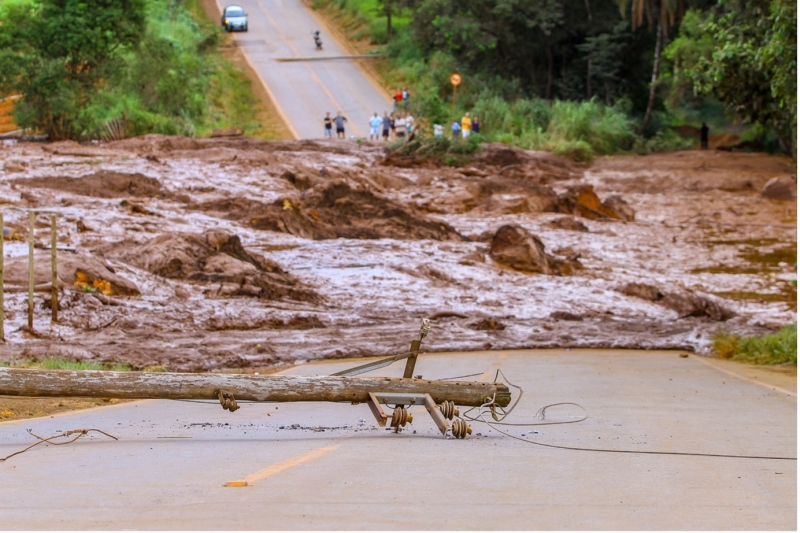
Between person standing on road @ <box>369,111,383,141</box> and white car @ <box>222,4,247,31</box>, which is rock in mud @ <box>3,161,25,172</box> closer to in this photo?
person standing on road @ <box>369,111,383,141</box>

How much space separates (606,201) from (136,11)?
24770mm

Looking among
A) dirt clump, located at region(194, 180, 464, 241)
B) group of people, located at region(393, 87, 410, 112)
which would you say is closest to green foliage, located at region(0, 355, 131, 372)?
dirt clump, located at region(194, 180, 464, 241)

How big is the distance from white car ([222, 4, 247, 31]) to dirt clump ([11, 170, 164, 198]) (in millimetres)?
39023

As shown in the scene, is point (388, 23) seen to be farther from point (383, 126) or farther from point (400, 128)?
point (383, 126)

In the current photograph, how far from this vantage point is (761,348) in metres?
17.6

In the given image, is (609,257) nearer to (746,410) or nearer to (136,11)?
(746,410)

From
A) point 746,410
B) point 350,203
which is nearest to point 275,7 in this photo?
point 350,203

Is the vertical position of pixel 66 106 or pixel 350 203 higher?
pixel 66 106

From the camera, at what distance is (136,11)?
50188mm

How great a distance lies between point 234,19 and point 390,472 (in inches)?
2680

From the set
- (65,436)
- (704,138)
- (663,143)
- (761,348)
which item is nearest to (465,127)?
(663,143)

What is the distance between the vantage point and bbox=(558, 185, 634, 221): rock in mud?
36.8 m

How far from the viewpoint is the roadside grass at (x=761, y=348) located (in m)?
17.1

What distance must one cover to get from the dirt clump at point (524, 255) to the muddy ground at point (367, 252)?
58mm
